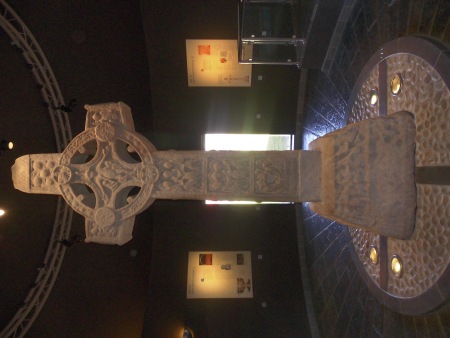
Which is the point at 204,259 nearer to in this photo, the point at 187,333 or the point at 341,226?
the point at 187,333

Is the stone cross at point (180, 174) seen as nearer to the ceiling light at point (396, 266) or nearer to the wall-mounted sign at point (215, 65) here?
the ceiling light at point (396, 266)

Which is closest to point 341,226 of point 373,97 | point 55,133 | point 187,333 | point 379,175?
point 373,97

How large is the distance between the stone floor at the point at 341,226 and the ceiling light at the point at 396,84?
346mm

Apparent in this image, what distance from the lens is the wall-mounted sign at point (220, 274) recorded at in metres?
6.13

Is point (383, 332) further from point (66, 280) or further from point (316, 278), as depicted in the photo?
point (66, 280)

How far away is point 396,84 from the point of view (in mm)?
2814

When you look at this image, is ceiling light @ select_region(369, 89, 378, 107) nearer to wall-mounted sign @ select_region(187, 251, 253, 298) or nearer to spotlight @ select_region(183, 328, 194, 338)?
wall-mounted sign @ select_region(187, 251, 253, 298)

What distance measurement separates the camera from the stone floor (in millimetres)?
2707

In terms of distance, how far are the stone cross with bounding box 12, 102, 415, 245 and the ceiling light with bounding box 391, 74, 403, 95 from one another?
337 millimetres

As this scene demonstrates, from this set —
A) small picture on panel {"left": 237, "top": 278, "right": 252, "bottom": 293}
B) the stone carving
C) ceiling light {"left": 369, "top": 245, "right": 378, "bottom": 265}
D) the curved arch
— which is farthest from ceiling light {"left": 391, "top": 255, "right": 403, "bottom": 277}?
the curved arch

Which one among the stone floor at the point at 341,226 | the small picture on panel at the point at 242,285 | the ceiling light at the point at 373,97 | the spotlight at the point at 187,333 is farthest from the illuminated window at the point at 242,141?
the ceiling light at the point at 373,97

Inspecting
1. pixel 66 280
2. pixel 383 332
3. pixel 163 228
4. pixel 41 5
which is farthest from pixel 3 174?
pixel 383 332

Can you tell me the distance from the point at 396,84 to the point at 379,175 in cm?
82

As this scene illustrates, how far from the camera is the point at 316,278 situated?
18.7 ft
